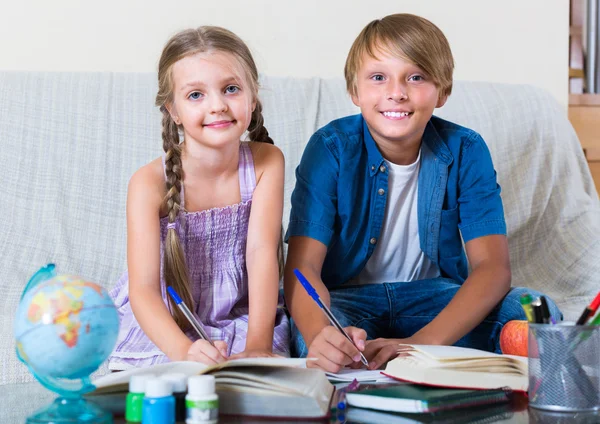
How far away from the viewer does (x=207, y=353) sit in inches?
40.1

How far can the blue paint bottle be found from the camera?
2.26 feet

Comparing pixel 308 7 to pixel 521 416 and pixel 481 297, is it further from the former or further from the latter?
pixel 521 416

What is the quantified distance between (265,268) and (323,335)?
31cm

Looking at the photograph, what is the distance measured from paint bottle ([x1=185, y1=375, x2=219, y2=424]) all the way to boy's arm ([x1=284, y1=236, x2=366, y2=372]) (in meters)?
0.26

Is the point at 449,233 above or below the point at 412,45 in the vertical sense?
below

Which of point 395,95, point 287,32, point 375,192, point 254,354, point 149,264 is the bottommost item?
point 254,354

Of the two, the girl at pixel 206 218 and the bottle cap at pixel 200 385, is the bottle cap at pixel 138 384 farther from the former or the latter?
the girl at pixel 206 218

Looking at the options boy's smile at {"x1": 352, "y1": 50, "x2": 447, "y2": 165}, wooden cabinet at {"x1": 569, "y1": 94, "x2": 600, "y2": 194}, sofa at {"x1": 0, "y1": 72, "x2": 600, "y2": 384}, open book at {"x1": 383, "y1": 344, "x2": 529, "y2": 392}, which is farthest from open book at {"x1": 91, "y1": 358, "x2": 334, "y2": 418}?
wooden cabinet at {"x1": 569, "y1": 94, "x2": 600, "y2": 194}

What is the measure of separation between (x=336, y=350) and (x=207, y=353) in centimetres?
17

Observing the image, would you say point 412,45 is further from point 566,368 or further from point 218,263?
point 566,368

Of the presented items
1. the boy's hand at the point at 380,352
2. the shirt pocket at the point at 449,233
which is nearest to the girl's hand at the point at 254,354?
the boy's hand at the point at 380,352

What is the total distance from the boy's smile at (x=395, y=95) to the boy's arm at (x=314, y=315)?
0.82ft

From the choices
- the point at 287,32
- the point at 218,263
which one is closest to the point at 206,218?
the point at 218,263

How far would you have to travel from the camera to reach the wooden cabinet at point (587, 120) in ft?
8.05
